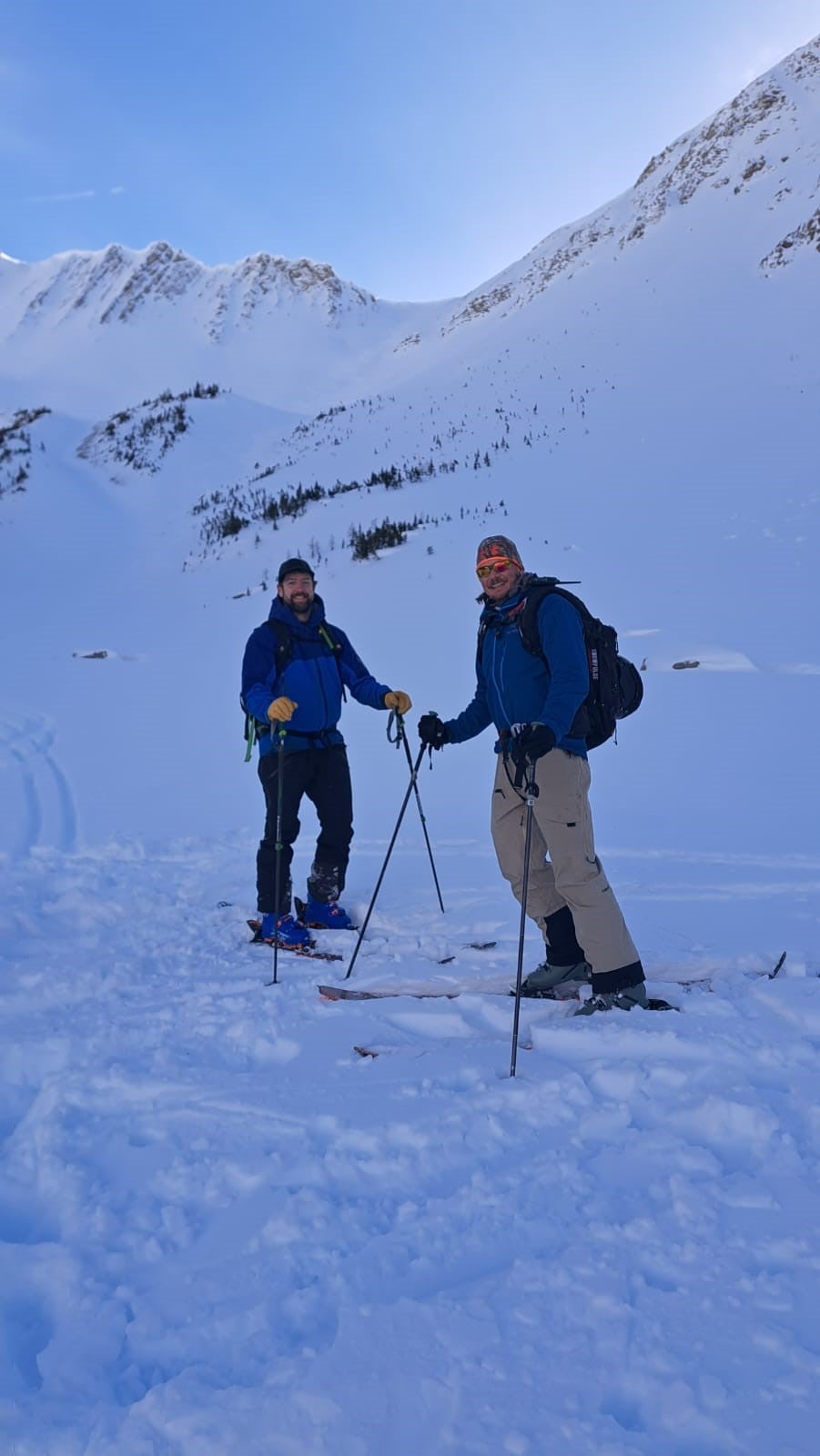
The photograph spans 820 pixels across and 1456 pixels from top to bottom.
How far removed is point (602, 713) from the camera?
11.9 feet

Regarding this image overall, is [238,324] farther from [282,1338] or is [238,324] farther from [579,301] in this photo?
[282,1338]

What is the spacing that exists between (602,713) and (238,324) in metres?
51.4

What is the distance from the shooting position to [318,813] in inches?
209

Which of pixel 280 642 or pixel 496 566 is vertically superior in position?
pixel 496 566

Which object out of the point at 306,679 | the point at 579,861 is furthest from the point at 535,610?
the point at 306,679

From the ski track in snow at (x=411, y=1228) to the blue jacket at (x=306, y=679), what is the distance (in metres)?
1.82

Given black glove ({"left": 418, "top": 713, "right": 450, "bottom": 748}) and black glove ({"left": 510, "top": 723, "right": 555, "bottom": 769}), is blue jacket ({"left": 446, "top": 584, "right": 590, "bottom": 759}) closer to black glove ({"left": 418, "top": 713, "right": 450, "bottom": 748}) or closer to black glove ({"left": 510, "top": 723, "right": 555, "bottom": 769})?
black glove ({"left": 510, "top": 723, "right": 555, "bottom": 769})

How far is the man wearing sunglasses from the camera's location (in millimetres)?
3441

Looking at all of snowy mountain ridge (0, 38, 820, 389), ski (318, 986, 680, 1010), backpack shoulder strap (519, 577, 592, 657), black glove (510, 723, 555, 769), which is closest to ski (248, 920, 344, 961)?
ski (318, 986, 680, 1010)

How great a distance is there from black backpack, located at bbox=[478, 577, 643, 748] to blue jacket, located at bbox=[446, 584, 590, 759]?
0.04m

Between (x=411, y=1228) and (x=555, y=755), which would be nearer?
(x=411, y=1228)

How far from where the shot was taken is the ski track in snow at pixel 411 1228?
1.80 meters

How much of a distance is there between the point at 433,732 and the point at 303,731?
1.25 meters

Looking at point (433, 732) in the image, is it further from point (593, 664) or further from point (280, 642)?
point (280, 642)
